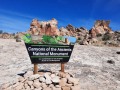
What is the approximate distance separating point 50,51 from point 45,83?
6.75ft

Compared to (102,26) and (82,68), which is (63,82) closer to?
(82,68)

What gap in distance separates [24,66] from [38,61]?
175 inches

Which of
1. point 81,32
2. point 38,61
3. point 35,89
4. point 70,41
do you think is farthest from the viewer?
point 81,32

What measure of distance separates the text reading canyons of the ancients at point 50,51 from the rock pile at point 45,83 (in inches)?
48.3

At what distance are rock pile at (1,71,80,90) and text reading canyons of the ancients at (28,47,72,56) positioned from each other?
48.3 inches

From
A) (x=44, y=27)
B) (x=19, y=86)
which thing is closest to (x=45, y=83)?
(x=19, y=86)

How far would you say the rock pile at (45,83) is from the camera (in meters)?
11.0

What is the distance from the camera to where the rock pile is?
36.0ft

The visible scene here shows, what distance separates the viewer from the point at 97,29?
74625 mm

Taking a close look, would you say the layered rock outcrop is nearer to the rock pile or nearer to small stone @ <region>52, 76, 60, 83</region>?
the rock pile

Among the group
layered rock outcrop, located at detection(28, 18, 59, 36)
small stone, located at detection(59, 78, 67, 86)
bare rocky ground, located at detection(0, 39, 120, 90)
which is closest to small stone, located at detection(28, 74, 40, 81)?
small stone, located at detection(59, 78, 67, 86)

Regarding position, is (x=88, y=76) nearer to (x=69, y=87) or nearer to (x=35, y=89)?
(x=69, y=87)

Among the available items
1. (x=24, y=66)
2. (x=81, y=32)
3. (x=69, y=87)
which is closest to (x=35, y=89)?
(x=69, y=87)

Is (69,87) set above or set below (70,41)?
below
